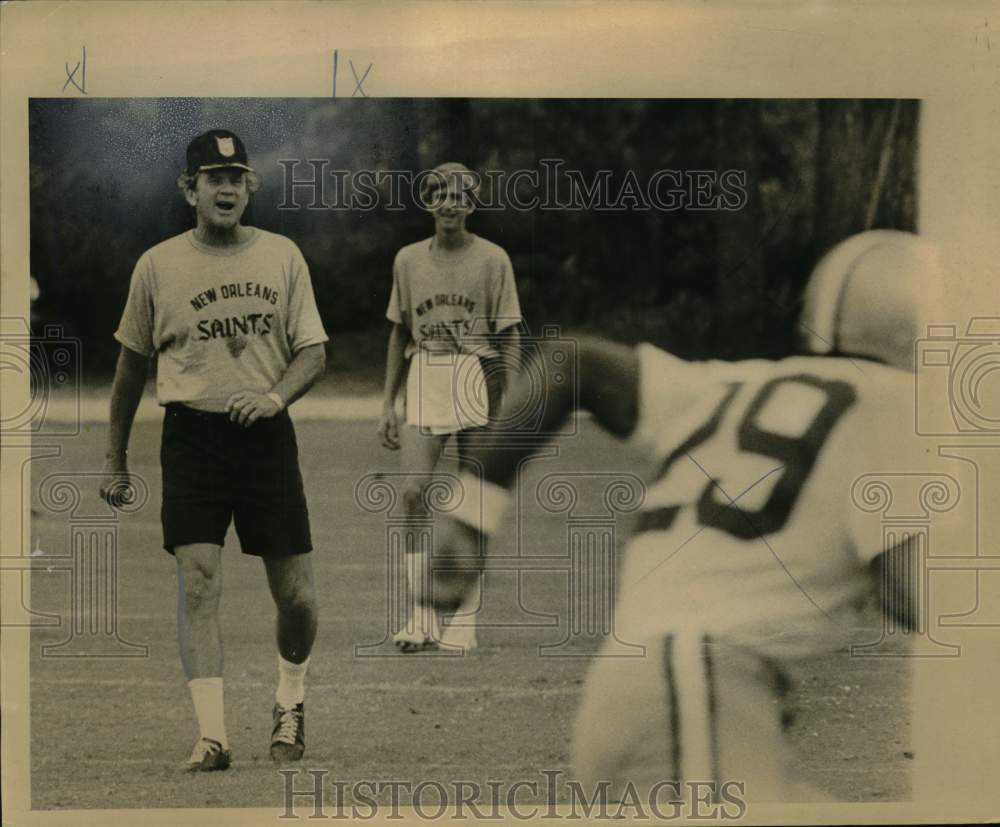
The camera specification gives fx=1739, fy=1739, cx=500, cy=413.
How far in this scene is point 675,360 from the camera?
5449mm

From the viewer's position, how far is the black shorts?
5410 mm

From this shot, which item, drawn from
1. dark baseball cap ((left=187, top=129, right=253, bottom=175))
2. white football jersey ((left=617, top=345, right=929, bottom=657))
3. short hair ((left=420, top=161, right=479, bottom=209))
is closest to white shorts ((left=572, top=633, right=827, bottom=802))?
white football jersey ((left=617, top=345, right=929, bottom=657))

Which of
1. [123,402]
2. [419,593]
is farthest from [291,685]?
[123,402]

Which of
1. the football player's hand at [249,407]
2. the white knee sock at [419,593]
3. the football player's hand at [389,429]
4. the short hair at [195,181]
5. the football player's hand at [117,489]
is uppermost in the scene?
the short hair at [195,181]

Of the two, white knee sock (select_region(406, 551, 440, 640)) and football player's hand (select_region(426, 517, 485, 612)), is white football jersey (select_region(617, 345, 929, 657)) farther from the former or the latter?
white knee sock (select_region(406, 551, 440, 640))

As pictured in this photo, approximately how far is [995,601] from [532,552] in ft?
4.88

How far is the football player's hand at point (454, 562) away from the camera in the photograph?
17.9ft

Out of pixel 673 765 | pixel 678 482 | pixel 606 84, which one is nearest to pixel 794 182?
pixel 606 84

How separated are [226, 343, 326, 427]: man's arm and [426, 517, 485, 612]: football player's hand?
2.01 feet

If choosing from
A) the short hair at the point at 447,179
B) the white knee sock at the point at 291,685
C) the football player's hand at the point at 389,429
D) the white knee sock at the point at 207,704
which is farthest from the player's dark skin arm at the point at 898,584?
the white knee sock at the point at 207,704

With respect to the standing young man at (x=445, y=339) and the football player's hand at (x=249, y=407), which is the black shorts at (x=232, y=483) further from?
the standing young man at (x=445, y=339)

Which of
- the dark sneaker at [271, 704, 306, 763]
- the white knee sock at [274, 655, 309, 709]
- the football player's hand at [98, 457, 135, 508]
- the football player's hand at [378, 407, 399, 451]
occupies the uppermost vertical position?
the football player's hand at [378, 407, 399, 451]

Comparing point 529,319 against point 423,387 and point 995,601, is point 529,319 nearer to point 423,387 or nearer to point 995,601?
point 423,387

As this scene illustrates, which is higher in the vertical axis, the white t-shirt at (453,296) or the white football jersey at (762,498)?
the white t-shirt at (453,296)
